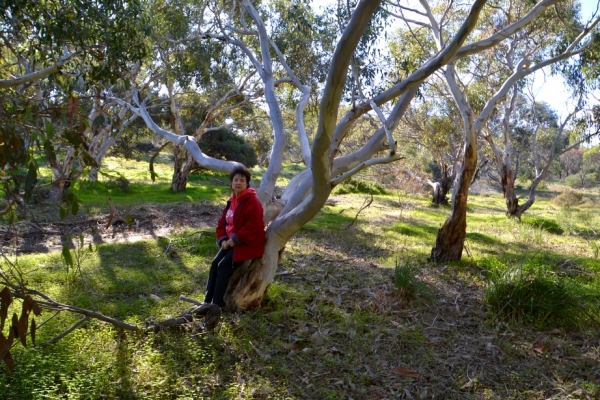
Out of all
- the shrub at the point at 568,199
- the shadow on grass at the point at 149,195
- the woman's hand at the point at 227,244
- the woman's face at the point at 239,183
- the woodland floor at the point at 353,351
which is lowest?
the woodland floor at the point at 353,351

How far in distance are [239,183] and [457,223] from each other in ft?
13.3

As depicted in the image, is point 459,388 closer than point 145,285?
Yes

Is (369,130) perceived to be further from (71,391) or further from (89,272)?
(71,391)

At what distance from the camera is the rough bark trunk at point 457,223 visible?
7.74 metres

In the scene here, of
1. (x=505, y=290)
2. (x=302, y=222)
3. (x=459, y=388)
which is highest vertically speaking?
(x=302, y=222)

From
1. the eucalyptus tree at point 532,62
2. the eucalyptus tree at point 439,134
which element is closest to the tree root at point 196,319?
the eucalyptus tree at point 532,62

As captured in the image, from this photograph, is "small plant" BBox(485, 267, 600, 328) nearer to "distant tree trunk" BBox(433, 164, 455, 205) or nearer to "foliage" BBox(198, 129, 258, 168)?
"distant tree trunk" BBox(433, 164, 455, 205)

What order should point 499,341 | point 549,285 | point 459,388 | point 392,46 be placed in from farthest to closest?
point 392,46 < point 549,285 < point 499,341 < point 459,388

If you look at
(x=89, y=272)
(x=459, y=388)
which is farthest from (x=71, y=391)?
(x=89, y=272)

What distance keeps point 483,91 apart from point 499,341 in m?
12.7

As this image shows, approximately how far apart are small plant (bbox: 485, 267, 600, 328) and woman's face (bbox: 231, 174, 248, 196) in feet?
9.86

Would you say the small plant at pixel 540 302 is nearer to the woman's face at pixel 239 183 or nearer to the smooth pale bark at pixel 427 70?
the smooth pale bark at pixel 427 70

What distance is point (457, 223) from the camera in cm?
786

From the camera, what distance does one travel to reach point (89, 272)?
664 cm
